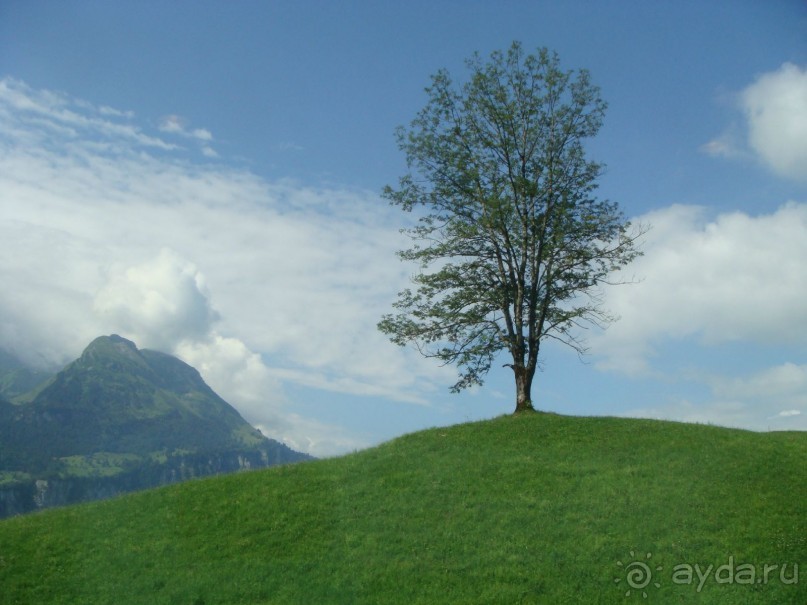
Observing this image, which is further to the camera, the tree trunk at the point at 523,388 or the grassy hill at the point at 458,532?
the tree trunk at the point at 523,388

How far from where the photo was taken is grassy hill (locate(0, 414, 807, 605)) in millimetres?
17781

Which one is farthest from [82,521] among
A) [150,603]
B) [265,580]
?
[265,580]

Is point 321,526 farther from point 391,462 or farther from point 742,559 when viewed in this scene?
point 742,559

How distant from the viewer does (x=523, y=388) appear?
36.8 m

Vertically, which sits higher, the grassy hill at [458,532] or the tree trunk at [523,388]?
the tree trunk at [523,388]

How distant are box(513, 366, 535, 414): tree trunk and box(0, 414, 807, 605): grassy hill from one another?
7356 mm

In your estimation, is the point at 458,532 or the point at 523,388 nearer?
the point at 458,532

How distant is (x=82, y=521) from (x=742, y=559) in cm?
2142

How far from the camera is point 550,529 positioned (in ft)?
67.1

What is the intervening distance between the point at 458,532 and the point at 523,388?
17.1m

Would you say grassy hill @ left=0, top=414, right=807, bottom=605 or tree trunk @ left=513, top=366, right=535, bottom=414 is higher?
tree trunk @ left=513, top=366, right=535, bottom=414

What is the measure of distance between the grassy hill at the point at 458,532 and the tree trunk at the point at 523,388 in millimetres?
7356

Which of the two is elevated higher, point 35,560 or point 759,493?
point 759,493

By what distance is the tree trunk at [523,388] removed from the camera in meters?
36.5
